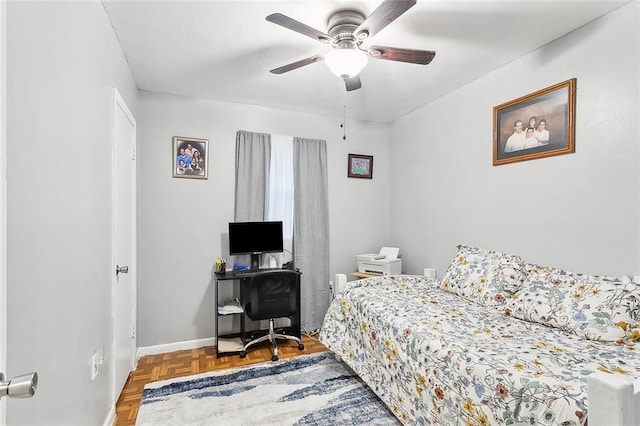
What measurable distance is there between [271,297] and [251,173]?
54.2 inches

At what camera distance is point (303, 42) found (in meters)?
2.32

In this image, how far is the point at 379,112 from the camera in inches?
153

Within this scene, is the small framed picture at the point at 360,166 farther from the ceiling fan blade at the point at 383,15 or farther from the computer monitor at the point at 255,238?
the ceiling fan blade at the point at 383,15

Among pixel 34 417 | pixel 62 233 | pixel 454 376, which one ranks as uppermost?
pixel 62 233

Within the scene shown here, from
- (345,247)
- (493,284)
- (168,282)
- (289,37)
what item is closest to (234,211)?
(168,282)

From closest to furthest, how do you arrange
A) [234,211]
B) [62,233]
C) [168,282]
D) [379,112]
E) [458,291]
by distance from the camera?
[62,233]
[458,291]
[168,282]
[234,211]
[379,112]

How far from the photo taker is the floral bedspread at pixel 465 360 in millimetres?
1284

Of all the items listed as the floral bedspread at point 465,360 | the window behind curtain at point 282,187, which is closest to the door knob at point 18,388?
the floral bedspread at point 465,360

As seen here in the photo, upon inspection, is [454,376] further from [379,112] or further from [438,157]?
[379,112]

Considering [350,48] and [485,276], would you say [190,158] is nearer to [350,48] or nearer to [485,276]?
[350,48]

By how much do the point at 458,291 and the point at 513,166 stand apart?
1114 millimetres

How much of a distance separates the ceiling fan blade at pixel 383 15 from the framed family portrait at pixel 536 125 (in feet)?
4.74

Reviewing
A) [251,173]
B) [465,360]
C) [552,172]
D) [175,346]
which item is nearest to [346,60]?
[552,172]

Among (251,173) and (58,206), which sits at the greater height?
(251,173)
